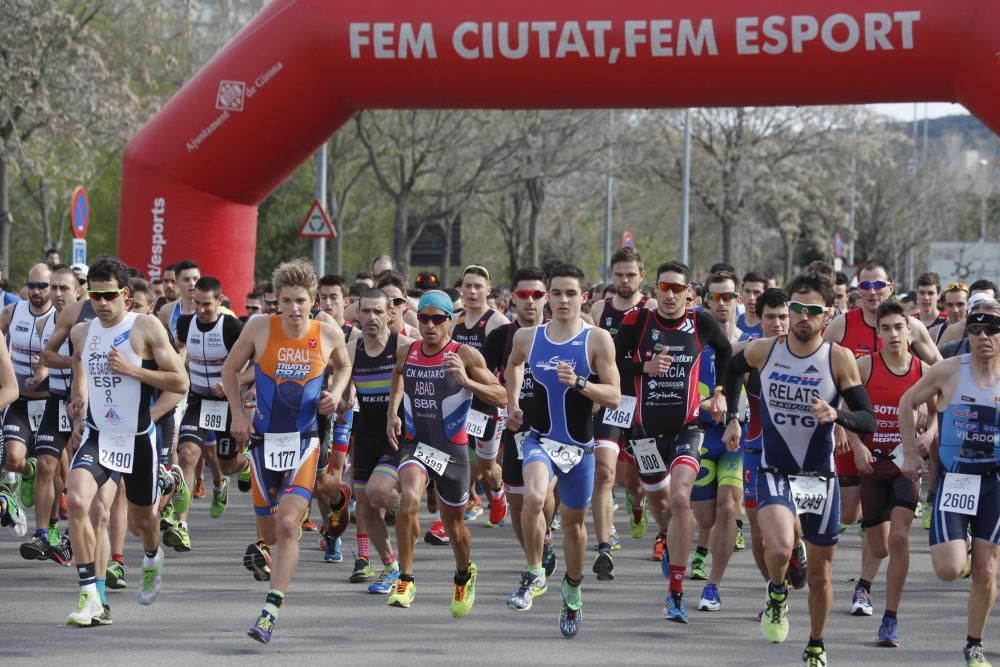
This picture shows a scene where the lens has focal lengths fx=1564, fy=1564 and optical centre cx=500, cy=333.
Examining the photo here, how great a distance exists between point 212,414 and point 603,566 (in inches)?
139

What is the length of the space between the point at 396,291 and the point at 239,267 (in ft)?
17.3

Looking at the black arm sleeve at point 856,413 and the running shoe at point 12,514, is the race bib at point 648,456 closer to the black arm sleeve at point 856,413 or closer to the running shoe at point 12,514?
the black arm sleeve at point 856,413

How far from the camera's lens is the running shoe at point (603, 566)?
10531 millimetres

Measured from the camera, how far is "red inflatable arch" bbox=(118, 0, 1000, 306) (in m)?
14.2

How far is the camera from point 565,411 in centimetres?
886

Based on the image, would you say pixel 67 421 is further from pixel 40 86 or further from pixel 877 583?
pixel 40 86

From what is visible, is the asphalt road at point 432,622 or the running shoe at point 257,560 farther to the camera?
the running shoe at point 257,560

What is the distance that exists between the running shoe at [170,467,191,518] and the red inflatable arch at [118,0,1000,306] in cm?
524

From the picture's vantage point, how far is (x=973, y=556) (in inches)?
306

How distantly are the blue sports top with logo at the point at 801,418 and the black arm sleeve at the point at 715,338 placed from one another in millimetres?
2009

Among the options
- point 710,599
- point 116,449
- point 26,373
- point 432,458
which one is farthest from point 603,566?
point 26,373

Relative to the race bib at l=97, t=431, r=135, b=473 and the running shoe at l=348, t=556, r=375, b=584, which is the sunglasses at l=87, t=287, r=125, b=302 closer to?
the race bib at l=97, t=431, r=135, b=473

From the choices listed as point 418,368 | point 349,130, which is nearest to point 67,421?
point 418,368

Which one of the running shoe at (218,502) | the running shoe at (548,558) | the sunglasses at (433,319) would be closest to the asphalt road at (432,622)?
the running shoe at (548,558)
